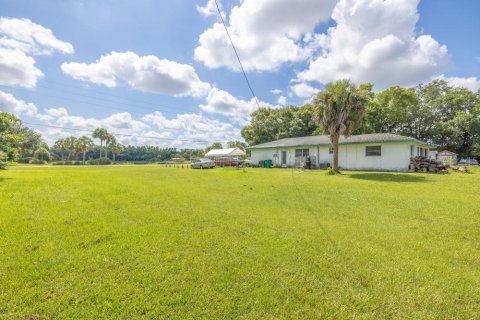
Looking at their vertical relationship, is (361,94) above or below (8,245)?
above

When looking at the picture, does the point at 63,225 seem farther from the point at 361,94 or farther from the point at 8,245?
the point at 361,94

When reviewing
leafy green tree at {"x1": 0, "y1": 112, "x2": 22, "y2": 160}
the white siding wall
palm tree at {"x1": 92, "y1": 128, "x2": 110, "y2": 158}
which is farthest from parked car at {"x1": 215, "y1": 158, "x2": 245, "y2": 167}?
palm tree at {"x1": 92, "y1": 128, "x2": 110, "y2": 158}

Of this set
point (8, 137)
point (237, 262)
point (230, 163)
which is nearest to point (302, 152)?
point (230, 163)

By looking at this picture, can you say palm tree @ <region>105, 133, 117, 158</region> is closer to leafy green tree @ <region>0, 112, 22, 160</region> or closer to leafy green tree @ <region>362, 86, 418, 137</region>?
leafy green tree @ <region>0, 112, 22, 160</region>

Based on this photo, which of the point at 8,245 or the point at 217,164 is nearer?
the point at 8,245

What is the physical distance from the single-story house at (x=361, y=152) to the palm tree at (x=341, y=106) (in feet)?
17.4

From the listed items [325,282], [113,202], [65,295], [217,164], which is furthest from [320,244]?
[217,164]

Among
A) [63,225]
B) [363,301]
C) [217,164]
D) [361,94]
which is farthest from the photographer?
[217,164]

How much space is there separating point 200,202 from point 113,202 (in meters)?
2.66

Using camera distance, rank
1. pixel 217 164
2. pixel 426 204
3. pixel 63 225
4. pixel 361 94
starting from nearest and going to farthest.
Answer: pixel 63 225, pixel 426 204, pixel 361 94, pixel 217 164

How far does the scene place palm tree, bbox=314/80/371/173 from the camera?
50.9 ft

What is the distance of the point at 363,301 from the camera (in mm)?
2541

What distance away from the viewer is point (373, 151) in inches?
789

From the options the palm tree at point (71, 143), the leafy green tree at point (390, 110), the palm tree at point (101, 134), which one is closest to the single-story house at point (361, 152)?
the leafy green tree at point (390, 110)
